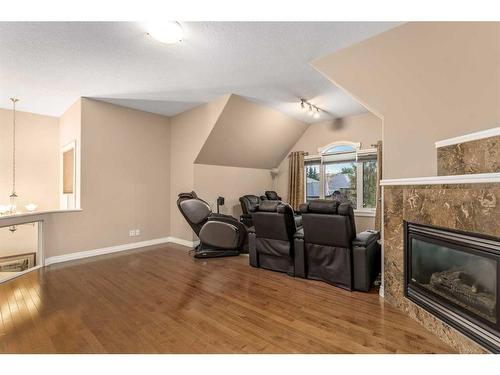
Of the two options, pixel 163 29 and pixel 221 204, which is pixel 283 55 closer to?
pixel 163 29

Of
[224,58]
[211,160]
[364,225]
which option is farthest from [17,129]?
[364,225]

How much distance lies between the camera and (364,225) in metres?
5.82

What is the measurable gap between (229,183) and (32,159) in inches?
175

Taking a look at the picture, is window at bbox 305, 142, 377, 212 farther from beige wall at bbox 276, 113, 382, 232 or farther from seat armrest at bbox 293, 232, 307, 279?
seat armrest at bbox 293, 232, 307, 279

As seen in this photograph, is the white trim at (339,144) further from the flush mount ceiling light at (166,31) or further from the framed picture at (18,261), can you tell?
the framed picture at (18,261)

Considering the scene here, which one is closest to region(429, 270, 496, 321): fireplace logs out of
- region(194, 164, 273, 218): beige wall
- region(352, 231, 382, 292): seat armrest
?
region(352, 231, 382, 292): seat armrest

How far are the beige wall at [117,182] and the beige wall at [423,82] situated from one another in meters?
4.07

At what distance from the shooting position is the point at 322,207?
2.88 metres

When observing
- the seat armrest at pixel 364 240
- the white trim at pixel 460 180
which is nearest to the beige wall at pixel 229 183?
the seat armrest at pixel 364 240

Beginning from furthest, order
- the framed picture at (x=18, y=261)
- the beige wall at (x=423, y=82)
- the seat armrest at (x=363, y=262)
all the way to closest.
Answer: the framed picture at (x=18, y=261)
the seat armrest at (x=363, y=262)
the beige wall at (x=423, y=82)

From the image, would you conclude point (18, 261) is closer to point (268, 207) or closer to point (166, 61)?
point (166, 61)

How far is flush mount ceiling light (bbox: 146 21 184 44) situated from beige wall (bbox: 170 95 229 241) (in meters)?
2.06

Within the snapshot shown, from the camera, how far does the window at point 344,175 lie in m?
5.77
